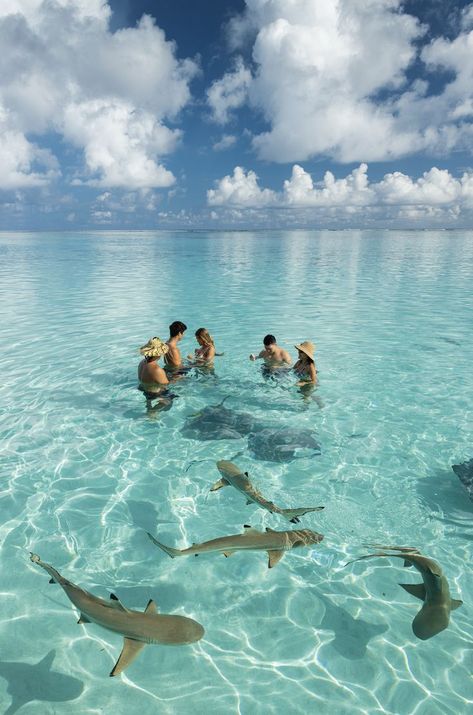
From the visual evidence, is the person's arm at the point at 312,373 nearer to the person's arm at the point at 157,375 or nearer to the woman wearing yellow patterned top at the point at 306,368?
the woman wearing yellow patterned top at the point at 306,368

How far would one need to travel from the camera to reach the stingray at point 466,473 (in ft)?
22.1

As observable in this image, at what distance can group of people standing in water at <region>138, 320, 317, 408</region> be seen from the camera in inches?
406

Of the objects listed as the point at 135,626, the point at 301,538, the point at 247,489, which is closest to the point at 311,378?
the point at 247,489

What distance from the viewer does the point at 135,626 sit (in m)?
3.39

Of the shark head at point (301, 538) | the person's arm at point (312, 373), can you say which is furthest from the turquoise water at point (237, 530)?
the shark head at point (301, 538)

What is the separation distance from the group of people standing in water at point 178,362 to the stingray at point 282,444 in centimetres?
250

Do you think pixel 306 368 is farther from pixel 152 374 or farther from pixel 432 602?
pixel 432 602

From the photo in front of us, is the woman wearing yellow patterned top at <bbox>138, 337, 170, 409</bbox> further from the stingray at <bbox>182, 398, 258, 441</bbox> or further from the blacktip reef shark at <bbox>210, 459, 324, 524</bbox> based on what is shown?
the blacktip reef shark at <bbox>210, 459, 324, 524</bbox>

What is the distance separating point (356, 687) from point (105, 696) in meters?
2.47

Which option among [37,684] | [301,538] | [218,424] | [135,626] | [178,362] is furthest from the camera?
[178,362]

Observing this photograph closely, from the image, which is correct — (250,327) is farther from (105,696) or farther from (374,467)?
(105,696)

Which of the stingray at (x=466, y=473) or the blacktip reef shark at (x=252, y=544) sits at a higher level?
the blacktip reef shark at (x=252, y=544)

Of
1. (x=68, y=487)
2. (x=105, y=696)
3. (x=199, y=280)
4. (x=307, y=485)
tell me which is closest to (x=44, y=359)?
(x=68, y=487)

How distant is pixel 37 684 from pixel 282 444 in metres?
5.21
